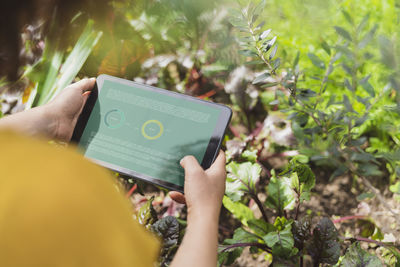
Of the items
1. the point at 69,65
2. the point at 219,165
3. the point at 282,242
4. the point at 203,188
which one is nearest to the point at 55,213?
the point at 203,188

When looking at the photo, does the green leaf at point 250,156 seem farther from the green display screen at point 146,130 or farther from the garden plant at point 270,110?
the green display screen at point 146,130

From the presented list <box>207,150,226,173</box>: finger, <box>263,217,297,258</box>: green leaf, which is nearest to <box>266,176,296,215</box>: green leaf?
<box>263,217,297,258</box>: green leaf

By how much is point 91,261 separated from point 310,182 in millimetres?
928

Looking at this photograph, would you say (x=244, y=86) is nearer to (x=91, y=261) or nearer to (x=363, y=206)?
(x=363, y=206)

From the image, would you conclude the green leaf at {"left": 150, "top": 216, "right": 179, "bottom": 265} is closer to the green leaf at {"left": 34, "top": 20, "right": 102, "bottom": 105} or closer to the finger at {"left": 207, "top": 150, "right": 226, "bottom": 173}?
the finger at {"left": 207, "top": 150, "right": 226, "bottom": 173}

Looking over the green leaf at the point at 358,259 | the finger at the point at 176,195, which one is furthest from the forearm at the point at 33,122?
the green leaf at the point at 358,259

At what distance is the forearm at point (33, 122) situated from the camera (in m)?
1.15

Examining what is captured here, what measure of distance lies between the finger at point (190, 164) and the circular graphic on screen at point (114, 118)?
11.5 inches

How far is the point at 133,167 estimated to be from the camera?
113 cm

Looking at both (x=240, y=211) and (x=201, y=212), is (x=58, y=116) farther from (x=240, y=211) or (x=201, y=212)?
(x=240, y=211)

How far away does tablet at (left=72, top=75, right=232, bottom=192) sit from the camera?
3.67 ft

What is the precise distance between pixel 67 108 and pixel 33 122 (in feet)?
0.41

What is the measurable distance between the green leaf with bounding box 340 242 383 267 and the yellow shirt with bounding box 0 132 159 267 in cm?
77

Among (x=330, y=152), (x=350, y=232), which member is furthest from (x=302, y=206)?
(x=330, y=152)
